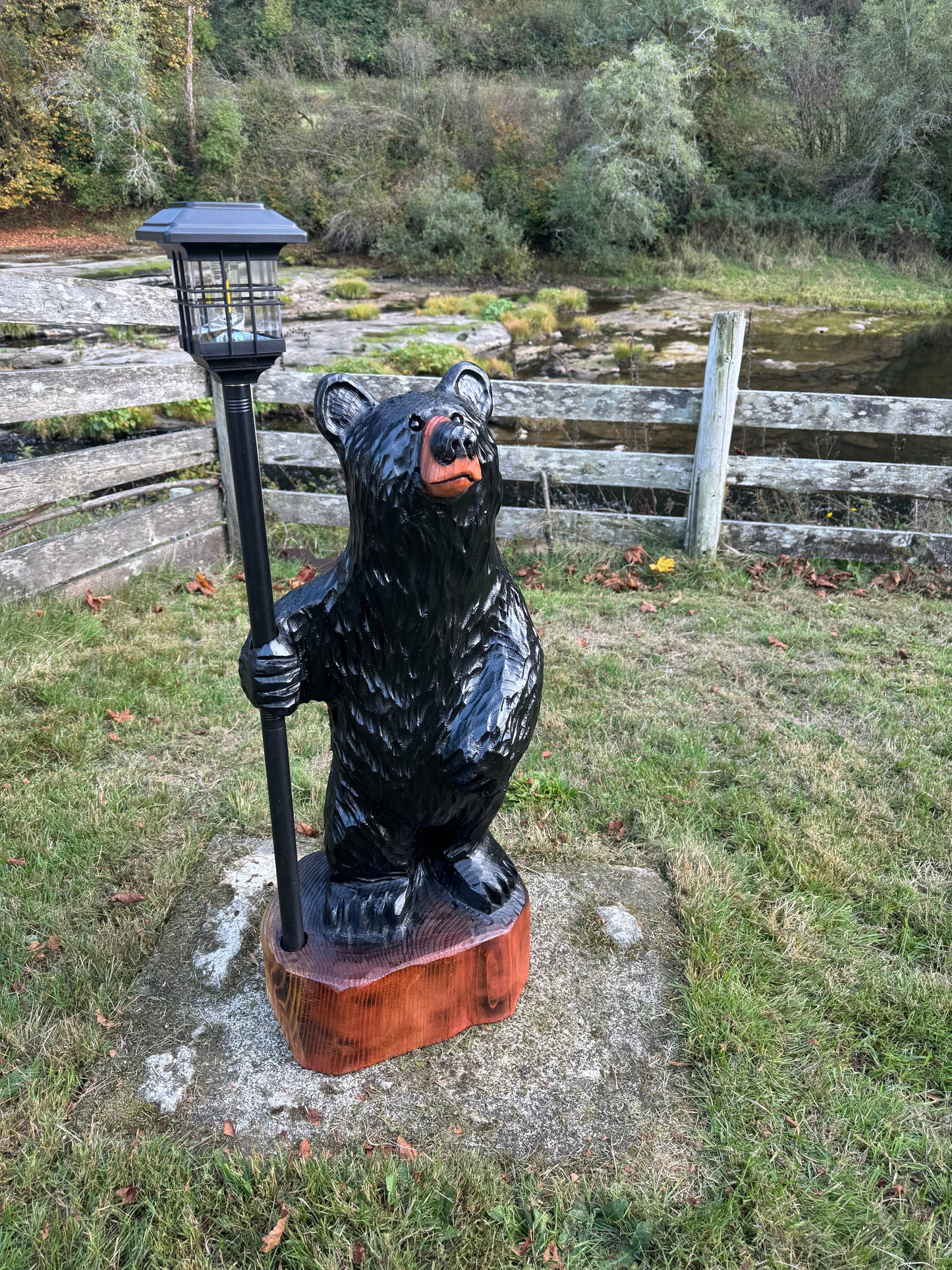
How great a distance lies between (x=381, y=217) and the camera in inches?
827

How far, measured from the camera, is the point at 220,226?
4.51ft

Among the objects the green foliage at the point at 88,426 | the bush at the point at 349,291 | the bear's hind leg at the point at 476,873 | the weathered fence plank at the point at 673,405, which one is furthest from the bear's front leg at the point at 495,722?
the bush at the point at 349,291

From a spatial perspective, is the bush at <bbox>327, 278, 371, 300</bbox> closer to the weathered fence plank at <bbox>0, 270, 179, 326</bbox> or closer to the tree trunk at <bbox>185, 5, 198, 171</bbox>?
the tree trunk at <bbox>185, 5, 198, 171</bbox>

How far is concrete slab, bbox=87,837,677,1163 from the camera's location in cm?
189

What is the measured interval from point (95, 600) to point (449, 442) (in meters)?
3.66

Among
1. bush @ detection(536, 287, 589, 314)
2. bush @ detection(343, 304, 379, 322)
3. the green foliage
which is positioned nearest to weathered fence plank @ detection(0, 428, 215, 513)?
the green foliage

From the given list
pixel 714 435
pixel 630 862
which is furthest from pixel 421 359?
pixel 630 862

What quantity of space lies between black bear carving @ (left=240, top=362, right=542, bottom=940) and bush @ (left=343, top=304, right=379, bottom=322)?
547 inches

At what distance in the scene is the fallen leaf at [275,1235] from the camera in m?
1.66

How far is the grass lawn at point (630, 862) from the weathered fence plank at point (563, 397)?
1.10m

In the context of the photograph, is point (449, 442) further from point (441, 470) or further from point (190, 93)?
point (190, 93)

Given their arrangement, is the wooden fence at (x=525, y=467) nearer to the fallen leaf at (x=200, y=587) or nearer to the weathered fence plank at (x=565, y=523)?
the weathered fence plank at (x=565, y=523)

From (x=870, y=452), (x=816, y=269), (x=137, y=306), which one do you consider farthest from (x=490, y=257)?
(x=137, y=306)

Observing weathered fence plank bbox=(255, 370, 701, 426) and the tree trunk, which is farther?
the tree trunk
